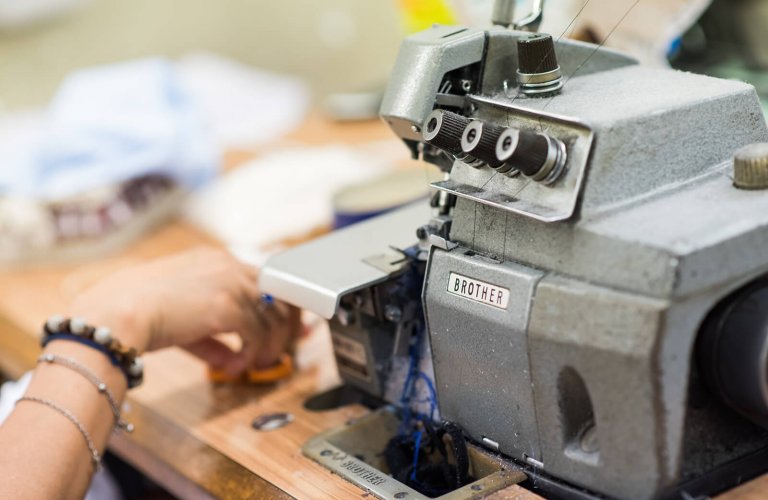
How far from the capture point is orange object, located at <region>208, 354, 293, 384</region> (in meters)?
1.13

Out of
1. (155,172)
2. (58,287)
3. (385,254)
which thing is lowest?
(58,287)

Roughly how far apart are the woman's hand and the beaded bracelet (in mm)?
15

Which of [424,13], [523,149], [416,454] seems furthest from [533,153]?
[424,13]

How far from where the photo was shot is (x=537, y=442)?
75 cm

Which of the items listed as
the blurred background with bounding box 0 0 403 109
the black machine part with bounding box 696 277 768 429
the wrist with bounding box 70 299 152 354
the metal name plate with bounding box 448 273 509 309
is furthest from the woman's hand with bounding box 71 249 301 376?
the blurred background with bounding box 0 0 403 109

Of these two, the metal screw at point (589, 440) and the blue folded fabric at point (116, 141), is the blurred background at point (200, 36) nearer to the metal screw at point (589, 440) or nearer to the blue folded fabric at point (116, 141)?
the blue folded fabric at point (116, 141)

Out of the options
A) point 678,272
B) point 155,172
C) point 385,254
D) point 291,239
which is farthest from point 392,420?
point 155,172

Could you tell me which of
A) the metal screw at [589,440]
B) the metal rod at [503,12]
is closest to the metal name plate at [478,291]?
the metal screw at [589,440]

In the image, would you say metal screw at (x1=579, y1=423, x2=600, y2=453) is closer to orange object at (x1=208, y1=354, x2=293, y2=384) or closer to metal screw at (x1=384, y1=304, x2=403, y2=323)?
metal screw at (x1=384, y1=304, x2=403, y2=323)

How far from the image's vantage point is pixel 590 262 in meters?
0.68

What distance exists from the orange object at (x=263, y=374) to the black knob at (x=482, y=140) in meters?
0.49

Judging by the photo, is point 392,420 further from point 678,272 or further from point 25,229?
point 25,229

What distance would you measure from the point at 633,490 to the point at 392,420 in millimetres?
314

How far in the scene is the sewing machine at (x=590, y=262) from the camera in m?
0.65
